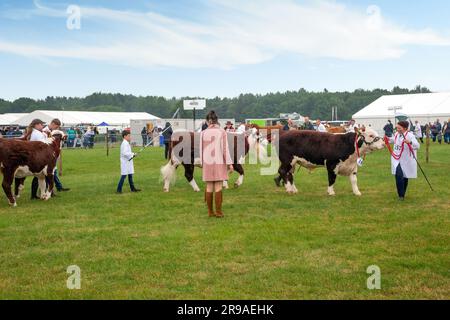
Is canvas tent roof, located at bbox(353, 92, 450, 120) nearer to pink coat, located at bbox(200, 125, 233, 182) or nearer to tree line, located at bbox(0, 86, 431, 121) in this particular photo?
pink coat, located at bbox(200, 125, 233, 182)

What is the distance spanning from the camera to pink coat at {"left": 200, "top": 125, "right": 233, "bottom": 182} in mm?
9555

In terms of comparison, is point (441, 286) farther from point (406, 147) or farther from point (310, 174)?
point (310, 174)

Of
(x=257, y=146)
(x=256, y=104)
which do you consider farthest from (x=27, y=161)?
(x=256, y=104)

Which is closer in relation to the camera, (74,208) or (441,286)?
(441,286)

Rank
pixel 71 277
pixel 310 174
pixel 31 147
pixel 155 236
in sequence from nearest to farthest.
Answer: pixel 71 277
pixel 155 236
pixel 31 147
pixel 310 174

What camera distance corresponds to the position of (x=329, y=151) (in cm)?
1262

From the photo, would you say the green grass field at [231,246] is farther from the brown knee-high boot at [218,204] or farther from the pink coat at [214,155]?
the pink coat at [214,155]

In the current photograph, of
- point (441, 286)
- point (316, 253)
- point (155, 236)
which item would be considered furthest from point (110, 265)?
point (441, 286)

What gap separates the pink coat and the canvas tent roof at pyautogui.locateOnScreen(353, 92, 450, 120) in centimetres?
3655

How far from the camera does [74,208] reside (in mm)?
11156

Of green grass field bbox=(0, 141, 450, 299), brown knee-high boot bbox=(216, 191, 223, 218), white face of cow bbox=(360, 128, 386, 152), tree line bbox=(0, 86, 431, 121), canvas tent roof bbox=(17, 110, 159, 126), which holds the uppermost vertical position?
tree line bbox=(0, 86, 431, 121)

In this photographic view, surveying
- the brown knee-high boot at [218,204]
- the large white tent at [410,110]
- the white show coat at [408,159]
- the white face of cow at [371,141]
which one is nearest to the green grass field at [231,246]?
the brown knee-high boot at [218,204]

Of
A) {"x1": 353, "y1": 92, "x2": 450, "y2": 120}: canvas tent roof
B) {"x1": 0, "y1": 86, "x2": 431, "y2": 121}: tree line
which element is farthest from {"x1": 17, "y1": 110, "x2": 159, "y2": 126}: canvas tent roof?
{"x1": 0, "y1": 86, "x2": 431, "y2": 121}: tree line

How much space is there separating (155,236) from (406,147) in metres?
6.14
